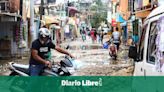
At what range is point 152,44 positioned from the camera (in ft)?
17.9

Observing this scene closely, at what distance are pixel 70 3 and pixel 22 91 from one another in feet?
197

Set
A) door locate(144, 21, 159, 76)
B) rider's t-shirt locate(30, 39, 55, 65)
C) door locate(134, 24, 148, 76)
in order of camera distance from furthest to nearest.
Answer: rider's t-shirt locate(30, 39, 55, 65) → door locate(134, 24, 148, 76) → door locate(144, 21, 159, 76)

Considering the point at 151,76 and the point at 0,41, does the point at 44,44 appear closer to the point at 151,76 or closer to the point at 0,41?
the point at 151,76

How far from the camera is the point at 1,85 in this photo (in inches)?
322

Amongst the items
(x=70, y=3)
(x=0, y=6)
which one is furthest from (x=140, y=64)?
(x=70, y=3)

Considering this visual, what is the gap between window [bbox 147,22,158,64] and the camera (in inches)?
210

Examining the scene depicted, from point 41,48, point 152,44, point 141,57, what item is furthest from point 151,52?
point 41,48

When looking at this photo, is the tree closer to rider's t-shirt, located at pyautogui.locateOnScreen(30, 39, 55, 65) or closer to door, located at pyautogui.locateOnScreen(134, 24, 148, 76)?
rider's t-shirt, located at pyautogui.locateOnScreen(30, 39, 55, 65)

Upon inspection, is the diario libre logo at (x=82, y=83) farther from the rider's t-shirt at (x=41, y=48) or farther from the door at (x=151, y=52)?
the door at (x=151, y=52)

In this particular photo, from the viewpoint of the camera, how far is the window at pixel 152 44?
5.34 meters

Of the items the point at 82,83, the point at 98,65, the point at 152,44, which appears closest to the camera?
the point at 152,44

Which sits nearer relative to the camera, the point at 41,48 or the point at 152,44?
the point at 152,44

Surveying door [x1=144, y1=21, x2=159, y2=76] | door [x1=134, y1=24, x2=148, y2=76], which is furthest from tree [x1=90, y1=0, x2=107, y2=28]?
door [x1=144, y1=21, x2=159, y2=76]

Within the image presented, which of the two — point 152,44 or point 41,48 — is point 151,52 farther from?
point 41,48
